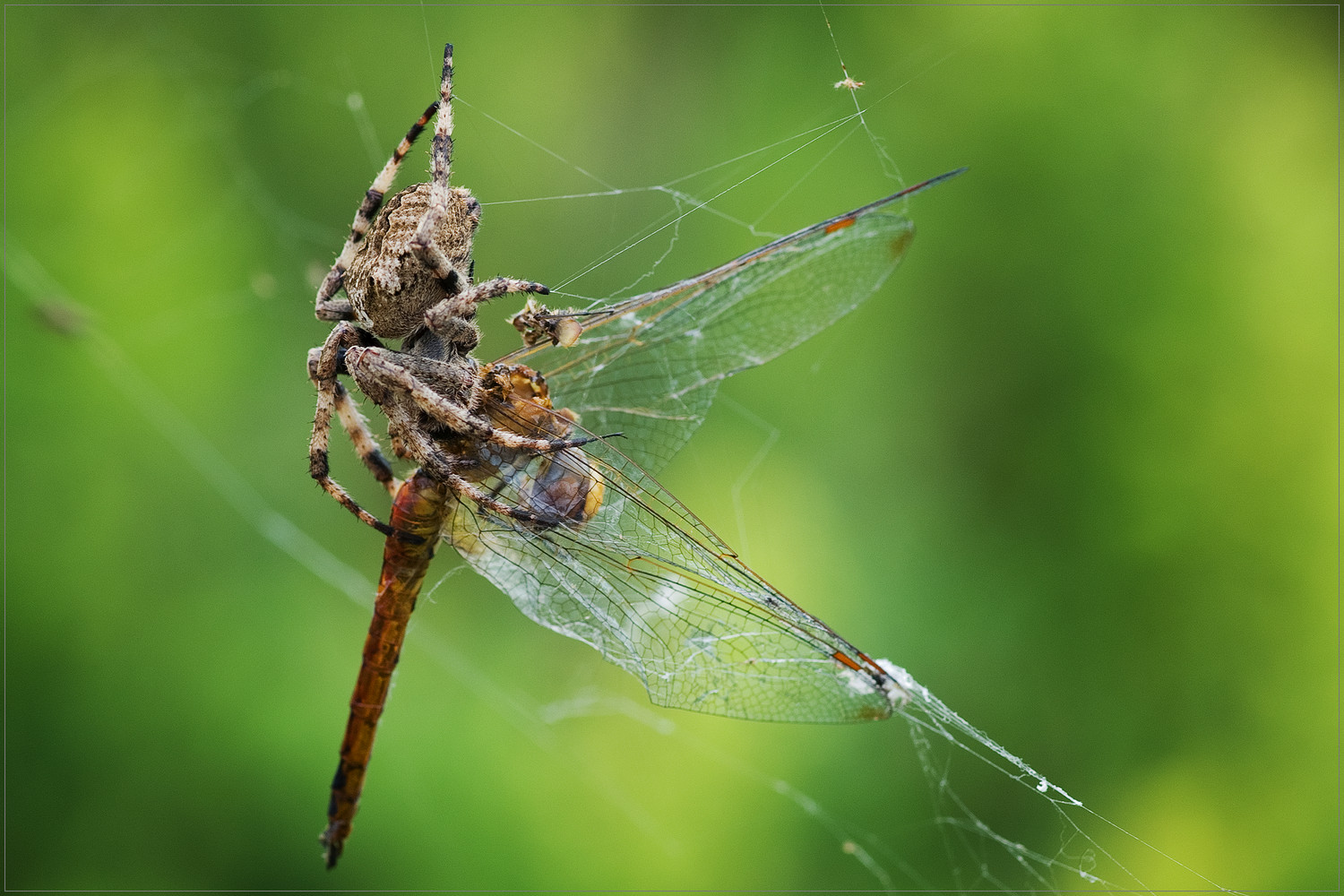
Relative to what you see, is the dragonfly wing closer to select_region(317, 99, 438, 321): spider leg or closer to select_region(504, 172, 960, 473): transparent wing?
select_region(504, 172, 960, 473): transparent wing

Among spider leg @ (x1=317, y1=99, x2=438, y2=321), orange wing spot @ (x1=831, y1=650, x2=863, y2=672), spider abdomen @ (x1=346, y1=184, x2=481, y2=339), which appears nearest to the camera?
orange wing spot @ (x1=831, y1=650, x2=863, y2=672)

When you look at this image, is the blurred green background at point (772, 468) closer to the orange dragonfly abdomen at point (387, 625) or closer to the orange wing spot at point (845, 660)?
the orange dragonfly abdomen at point (387, 625)

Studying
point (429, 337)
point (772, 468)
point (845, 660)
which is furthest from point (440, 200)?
point (772, 468)

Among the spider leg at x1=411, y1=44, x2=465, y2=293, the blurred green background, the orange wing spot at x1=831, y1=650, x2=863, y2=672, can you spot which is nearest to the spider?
the spider leg at x1=411, y1=44, x2=465, y2=293

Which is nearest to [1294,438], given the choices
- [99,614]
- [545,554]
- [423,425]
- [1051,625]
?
[1051,625]

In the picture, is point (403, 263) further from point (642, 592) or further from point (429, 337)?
point (642, 592)

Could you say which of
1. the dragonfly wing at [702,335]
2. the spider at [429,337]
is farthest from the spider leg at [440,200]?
the dragonfly wing at [702,335]
